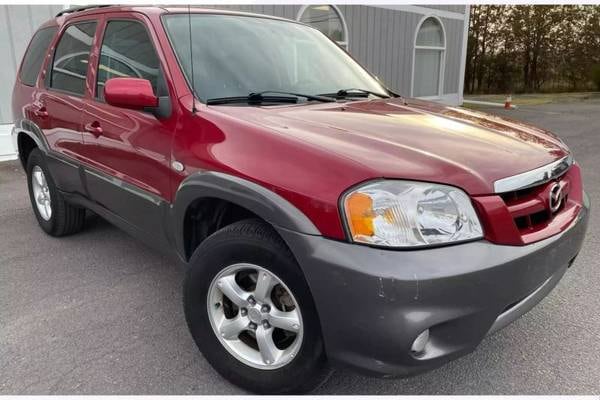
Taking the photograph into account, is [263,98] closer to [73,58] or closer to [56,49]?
[73,58]

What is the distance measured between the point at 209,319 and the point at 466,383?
Answer: 1242mm

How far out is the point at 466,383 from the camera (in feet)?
7.54

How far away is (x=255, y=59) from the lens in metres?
2.86

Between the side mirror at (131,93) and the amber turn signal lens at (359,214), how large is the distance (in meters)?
1.26

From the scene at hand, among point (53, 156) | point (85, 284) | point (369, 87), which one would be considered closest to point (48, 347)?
point (85, 284)

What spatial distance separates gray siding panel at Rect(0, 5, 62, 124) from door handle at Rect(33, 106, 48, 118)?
4.17 metres

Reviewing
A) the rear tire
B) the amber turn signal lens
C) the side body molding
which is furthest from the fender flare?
the amber turn signal lens

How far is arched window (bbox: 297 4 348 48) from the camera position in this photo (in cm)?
1104

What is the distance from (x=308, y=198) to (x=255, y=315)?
64 cm

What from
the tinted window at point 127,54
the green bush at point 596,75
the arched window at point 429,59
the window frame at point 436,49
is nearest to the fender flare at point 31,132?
the tinted window at point 127,54

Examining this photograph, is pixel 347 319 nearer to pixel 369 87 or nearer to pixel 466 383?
pixel 466 383

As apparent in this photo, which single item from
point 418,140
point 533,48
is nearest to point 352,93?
point 418,140

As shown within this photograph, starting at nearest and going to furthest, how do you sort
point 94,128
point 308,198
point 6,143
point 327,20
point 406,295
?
point 406,295 → point 308,198 → point 94,128 → point 6,143 → point 327,20

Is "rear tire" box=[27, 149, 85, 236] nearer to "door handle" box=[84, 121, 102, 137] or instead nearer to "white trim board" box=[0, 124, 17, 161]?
"door handle" box=[84, 121, 102, 137]
